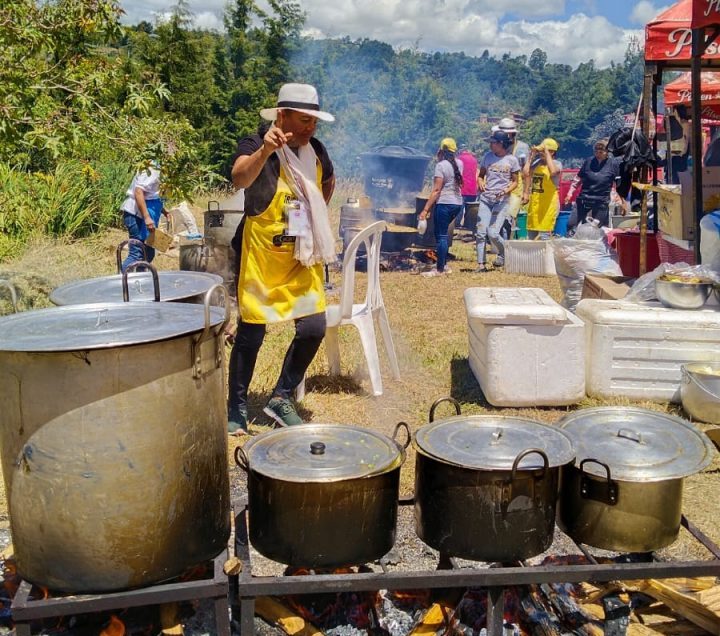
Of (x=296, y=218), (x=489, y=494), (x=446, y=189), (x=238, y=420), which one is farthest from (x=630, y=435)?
(x=446, y=189)

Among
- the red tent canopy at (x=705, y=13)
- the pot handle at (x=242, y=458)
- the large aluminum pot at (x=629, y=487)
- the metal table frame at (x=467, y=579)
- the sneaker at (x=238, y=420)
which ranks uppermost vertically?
the red tent canopy at (x=705, y=13)

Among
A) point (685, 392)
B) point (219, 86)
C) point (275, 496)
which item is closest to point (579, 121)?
point (219, 86)

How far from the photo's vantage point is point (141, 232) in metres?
9.09

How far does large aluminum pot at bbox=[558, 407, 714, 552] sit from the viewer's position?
2.65 meters

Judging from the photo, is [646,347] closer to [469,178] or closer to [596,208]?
[596,208]

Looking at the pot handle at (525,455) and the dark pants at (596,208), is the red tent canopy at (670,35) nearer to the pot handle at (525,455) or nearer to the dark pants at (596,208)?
the dark pants at (596,208)

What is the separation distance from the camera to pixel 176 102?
18.9 meters

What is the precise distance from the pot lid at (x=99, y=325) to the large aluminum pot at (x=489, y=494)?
0.90m

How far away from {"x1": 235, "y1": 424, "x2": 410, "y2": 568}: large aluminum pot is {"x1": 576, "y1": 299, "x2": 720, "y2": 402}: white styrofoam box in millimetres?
3075

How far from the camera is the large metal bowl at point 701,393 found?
4.86 m

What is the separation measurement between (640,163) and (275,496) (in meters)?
6.28

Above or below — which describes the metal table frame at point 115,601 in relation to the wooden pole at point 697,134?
below

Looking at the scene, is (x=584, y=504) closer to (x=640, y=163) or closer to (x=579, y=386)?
(x=579, y=386)

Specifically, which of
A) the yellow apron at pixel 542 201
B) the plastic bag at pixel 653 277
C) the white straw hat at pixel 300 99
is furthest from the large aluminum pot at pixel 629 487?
the yellow apron at pixel 542 201
